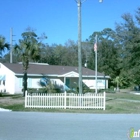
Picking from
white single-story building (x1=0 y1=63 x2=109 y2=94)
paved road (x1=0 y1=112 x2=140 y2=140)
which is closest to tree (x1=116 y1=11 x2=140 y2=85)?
white single-story building (x1=0 y1=63 x2=109 y2=94)

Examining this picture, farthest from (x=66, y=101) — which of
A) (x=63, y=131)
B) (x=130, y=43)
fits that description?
(x=130, y=43)

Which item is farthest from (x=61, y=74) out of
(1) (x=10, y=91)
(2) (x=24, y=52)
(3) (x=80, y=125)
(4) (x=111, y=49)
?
(3) (x=80, y=125)

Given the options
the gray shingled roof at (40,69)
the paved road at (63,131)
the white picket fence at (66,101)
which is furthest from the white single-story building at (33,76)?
the paved road at (63,131)

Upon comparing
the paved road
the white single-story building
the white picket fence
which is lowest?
the paved road

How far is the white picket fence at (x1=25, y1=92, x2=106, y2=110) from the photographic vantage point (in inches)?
683

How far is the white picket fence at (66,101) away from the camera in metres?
17.3

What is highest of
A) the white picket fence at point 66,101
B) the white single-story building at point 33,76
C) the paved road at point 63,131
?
the white single-story building at point 33,76

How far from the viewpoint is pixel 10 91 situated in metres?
35.7

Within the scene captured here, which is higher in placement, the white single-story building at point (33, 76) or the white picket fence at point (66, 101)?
the white single-story building at point (33, 76)

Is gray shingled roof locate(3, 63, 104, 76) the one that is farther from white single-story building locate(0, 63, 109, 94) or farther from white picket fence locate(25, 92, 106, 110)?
white picket fence locate(25, 92, 106, 110)

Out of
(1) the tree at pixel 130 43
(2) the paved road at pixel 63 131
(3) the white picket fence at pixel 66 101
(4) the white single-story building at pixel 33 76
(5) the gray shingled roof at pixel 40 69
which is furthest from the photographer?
(5) the gray shingled roof at pixel 40 69

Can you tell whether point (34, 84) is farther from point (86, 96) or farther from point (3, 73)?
point (86, 96)

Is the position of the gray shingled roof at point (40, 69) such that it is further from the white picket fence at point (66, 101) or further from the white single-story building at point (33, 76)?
the white picket fence at point (66, 101)

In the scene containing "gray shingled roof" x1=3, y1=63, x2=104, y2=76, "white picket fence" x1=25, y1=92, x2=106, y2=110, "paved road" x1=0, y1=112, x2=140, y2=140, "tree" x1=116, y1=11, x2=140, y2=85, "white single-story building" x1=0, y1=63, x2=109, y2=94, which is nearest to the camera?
"paved road" x1=0, y1=112, x2=140, y2=140
